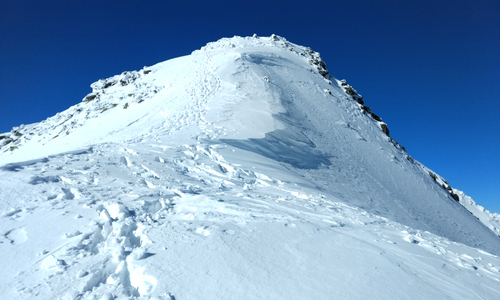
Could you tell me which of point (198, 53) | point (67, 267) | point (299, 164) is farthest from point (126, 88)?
point (67, 267)

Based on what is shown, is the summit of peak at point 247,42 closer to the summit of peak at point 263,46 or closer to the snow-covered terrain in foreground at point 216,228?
the summit of peak at point 263,46

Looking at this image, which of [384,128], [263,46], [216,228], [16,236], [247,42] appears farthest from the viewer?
[247,42]

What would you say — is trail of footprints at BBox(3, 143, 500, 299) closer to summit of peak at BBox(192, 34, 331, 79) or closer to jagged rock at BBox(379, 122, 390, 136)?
jagged rock at BBox(379, 122, 390, 136)

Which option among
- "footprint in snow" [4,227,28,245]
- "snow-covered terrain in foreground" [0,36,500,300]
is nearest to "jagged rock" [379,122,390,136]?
"snow-covered terrain in foreground" [0,36,500,300]

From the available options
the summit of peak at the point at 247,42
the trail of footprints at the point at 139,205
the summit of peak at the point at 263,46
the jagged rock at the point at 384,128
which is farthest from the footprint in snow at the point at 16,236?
the summit of peak at the point at 247,42

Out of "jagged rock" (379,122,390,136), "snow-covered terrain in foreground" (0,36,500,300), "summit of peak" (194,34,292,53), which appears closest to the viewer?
"snow-covered terrain in foreground" (0,36,500,300)

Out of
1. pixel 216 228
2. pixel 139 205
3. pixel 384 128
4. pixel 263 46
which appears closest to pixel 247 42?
pixel 263 46

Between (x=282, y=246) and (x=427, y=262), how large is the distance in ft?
8.06

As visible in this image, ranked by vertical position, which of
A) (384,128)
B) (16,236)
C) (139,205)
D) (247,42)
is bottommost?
(16,236)

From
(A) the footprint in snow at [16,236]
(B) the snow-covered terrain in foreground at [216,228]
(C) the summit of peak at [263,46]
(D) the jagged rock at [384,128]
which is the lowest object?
(A) the footprint in snow at [16,236]

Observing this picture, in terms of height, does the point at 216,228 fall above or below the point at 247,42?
below

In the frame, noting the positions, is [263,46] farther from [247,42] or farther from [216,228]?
[216,228]

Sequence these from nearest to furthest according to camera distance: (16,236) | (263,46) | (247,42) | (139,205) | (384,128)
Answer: (16,236), (139,205), (384,128), (263,46), (247,42)

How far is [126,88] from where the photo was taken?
25.8 m
